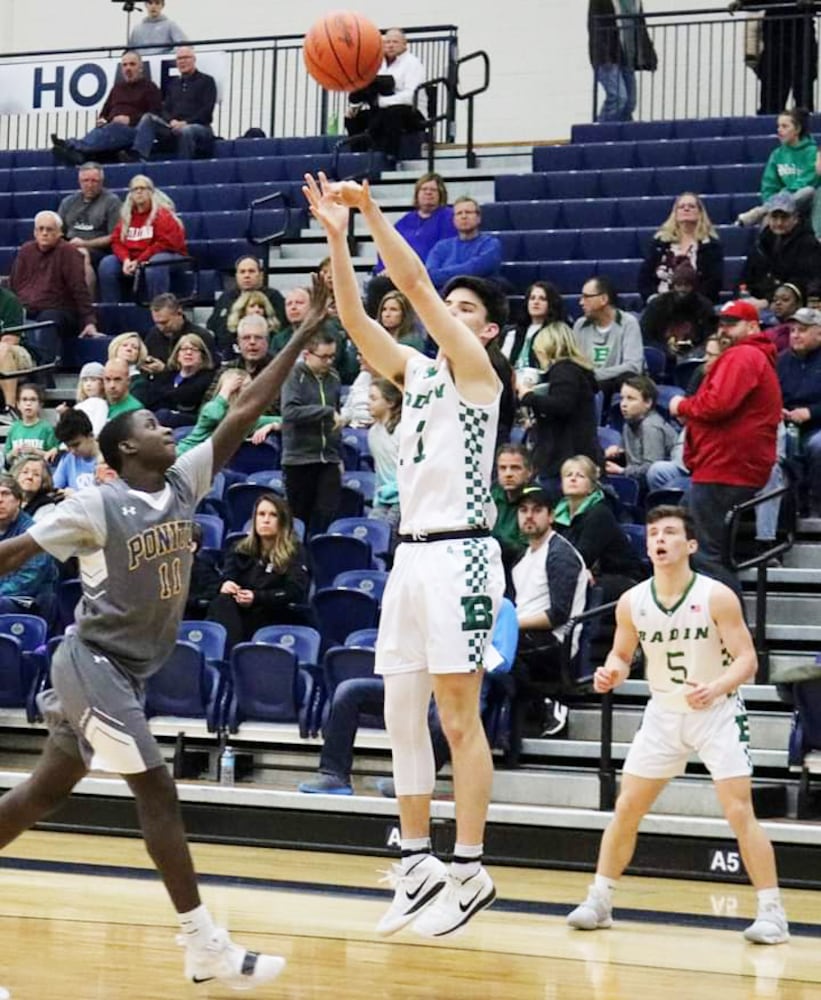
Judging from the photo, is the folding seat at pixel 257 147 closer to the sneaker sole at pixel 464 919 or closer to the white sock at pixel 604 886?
the white sock at pixel 604 886

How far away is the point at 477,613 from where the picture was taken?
19.5 ft

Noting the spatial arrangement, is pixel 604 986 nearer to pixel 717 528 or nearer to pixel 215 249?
pixel 717 528

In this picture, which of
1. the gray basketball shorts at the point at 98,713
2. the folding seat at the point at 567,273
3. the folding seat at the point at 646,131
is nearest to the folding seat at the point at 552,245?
the folding seat at the point at 567,273

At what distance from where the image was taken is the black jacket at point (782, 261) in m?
12.6

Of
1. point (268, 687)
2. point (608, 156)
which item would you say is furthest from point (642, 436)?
point (608, 156)

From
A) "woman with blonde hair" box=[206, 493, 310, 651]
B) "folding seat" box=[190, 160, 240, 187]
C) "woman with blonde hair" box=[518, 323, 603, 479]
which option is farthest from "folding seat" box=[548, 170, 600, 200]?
"woman with blonde hair" box=[206, 493, 310, 651]

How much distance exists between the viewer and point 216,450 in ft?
19.3

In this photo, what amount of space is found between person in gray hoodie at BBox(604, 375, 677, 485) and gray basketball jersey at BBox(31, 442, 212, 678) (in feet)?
18.6

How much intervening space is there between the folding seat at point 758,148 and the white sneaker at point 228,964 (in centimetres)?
1097

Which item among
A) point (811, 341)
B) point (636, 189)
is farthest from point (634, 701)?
point (636, 189)

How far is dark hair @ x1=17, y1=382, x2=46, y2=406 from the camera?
12852 mm

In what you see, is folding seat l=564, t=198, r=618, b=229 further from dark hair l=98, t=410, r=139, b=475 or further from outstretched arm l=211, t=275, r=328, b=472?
dark hair l=98, t=410, r=139, b=475

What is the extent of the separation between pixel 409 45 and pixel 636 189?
4793 millimetres

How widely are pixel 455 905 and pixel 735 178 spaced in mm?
9919
